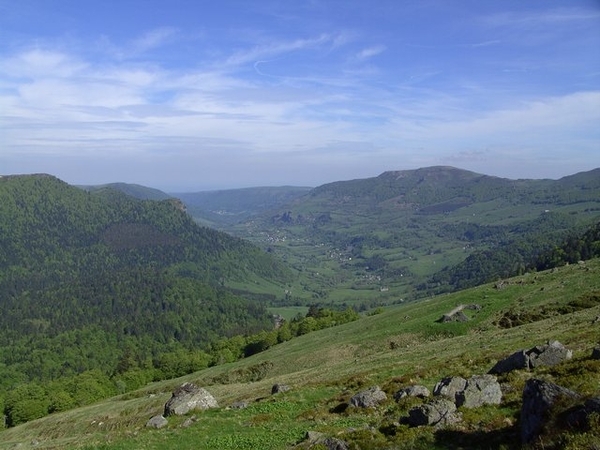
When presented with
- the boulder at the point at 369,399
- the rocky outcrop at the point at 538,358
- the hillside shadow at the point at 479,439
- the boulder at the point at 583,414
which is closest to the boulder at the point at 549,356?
the rocky outcrop at the point at 538,358

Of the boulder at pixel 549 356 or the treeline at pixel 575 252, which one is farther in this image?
the treeline at pixel 575 252

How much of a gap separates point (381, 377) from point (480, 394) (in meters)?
17.4

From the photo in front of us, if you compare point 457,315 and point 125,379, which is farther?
point 125,379

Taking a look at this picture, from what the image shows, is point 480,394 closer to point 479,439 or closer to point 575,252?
point 479,439

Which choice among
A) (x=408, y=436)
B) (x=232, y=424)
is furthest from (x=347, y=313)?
(x=408, y=436)

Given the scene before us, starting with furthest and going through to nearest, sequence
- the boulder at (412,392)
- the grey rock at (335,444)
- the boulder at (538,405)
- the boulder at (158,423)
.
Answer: the boulder at (158,423) → the boulder at (412,392) → the grey rock at (335,444) → the boulder at (538,405)

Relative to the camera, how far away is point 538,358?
28297 millimetres

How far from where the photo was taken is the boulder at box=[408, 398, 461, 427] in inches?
804

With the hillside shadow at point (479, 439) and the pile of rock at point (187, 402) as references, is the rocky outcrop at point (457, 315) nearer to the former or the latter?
the pile of rock at point (187, 402)

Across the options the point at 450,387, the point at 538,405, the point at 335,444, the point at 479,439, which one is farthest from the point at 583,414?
the point at 450,387

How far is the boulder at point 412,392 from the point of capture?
90.6 feet

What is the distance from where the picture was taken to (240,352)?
13538 centimetres

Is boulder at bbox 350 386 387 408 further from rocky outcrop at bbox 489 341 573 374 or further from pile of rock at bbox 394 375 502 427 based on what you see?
rocky outcrop at bbox 489 341 573 374

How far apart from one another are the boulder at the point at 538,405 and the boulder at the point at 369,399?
12.7 m
